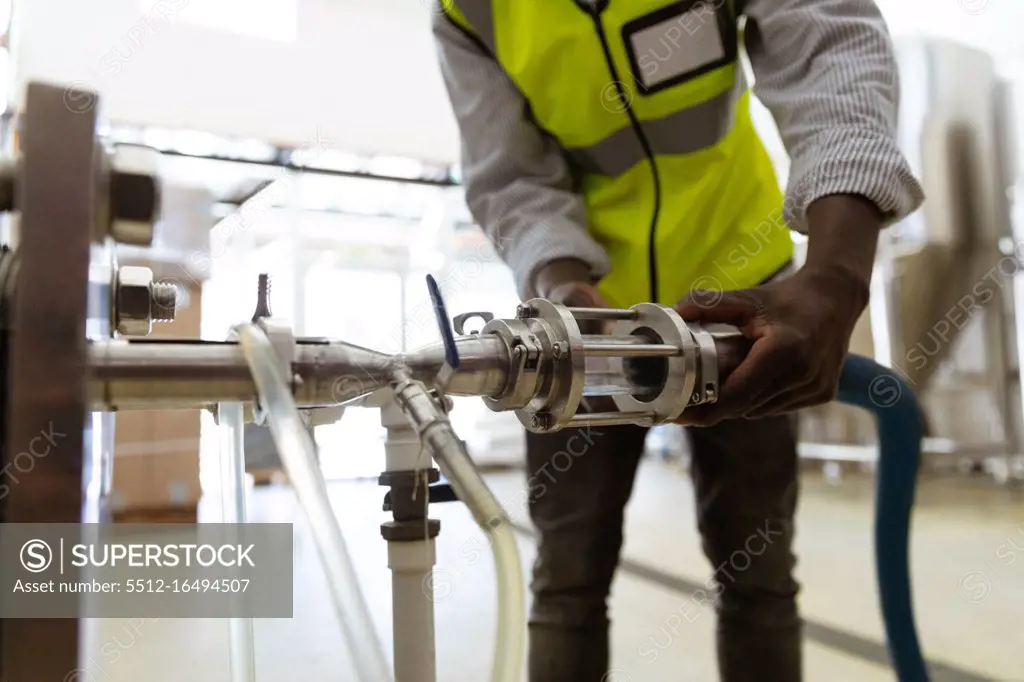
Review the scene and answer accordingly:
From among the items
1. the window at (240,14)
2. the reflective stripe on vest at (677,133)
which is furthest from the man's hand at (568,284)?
the window at (240,14)

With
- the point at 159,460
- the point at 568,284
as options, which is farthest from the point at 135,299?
the point at 159,460

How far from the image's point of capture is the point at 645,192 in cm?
69

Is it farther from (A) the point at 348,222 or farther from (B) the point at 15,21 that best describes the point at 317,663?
(A) the point at 348,222

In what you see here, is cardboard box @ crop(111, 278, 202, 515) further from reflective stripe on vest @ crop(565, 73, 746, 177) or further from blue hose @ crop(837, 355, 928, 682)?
blue hose @ crop(837, 355, 928, 682)

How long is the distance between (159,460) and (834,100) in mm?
1865

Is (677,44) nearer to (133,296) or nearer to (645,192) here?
(645,192)

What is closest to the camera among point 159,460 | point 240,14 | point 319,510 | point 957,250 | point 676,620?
point 319,510

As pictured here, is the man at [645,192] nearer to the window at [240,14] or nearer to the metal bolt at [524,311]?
the metal bolt at [524,311]

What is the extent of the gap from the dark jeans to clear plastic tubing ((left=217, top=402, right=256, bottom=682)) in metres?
→ 0.32

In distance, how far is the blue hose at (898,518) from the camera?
0.63 metres

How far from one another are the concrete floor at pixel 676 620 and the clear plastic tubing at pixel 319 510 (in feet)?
1.29

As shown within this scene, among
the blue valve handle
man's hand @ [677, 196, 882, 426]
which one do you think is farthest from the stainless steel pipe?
man's hand @ [677, 196, 882, 426]

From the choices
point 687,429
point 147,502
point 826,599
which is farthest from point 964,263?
point 147,502

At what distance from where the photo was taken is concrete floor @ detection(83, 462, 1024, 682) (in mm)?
1024
